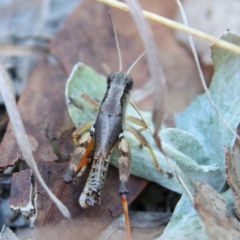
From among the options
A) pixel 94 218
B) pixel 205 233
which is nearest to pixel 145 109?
pixel 94 218

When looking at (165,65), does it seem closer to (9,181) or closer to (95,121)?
(95,121)

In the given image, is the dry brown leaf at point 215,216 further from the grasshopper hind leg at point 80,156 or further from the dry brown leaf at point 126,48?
the dry brown leaf at point 126,48

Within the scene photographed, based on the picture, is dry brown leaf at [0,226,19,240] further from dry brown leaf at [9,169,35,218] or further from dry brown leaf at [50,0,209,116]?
dry brown leaf at [50,0,209,116]

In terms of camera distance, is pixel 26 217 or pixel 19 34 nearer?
pixel 26 217

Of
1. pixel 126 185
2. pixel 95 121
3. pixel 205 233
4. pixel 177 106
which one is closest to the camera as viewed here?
pixel 205 233

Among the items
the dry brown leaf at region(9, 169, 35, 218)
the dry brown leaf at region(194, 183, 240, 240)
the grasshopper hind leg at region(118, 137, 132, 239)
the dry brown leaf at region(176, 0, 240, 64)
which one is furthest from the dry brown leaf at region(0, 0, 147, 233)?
the dry brown leaf at region(176, 0, 240, 64)
